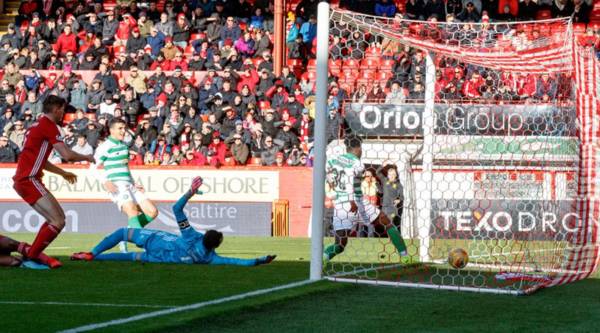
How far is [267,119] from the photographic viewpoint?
23.3 metres

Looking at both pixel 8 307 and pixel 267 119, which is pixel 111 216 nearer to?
pixel 267 119

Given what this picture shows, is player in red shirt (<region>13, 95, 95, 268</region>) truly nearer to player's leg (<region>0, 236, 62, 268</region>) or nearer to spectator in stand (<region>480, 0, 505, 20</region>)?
player's leg (<region>0, 236, 62, 268</region>)

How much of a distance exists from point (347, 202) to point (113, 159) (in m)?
3.47

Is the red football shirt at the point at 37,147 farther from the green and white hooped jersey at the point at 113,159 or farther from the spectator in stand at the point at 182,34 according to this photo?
the spectator in stand at the point at 182,34

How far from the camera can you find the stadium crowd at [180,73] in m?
23.2

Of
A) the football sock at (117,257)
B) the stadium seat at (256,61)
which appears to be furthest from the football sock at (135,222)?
the stadium seat at (256,61)

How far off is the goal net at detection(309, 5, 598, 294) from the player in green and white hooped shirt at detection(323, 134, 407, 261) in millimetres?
17

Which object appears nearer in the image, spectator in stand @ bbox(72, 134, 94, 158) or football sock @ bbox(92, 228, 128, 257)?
football sock @ bbox(92, 228, 128, 257)

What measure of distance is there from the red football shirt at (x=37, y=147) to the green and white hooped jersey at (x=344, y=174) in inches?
113

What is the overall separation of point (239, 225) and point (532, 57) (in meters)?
11.6

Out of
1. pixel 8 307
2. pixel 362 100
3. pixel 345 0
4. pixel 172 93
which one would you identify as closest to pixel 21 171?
pixel 8 307

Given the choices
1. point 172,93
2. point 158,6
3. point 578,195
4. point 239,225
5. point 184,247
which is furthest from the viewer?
point 158,6

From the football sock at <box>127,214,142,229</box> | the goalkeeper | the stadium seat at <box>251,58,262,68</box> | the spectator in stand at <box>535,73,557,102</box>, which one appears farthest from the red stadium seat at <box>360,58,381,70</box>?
the stadium seat at <box>251,58,262,68</box>

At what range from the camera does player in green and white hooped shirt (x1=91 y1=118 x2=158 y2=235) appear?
13812mm
